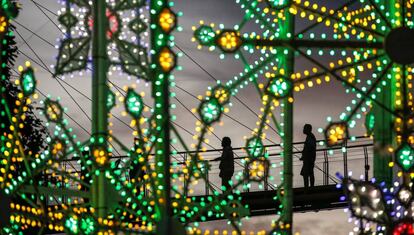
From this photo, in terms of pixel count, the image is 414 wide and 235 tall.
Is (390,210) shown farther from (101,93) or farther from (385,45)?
(101,93)

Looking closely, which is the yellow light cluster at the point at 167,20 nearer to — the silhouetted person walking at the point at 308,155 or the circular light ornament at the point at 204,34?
the circular light ornament at the point at 204,34

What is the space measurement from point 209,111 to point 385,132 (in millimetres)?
2118

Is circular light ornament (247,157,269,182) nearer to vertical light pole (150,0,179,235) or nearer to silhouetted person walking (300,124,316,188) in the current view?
vertical light pole (150,0,179,235)

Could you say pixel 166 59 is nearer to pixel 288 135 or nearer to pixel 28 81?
pixel 288 135

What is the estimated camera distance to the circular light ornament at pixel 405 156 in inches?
348

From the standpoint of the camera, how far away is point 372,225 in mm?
9250

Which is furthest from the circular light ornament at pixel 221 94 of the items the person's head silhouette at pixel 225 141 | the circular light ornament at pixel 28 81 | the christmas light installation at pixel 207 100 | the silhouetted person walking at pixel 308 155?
the silhouetted person walking at pixel 308 155

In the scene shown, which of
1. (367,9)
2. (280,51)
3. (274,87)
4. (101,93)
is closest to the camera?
(101,93)

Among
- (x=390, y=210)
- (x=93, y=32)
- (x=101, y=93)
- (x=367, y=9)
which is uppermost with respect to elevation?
(x=367, y=9)

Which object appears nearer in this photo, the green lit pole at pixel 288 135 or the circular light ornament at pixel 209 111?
the circular light ornament at pixel 209 111

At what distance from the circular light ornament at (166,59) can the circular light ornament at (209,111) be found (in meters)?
1.33

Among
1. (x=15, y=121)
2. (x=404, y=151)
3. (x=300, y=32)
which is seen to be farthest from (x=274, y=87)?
(x=15, y=121)

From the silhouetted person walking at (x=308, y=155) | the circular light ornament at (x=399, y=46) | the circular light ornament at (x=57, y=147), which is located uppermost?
the silhouetted person walking at (x=308, y=155)

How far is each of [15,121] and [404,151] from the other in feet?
13.6
